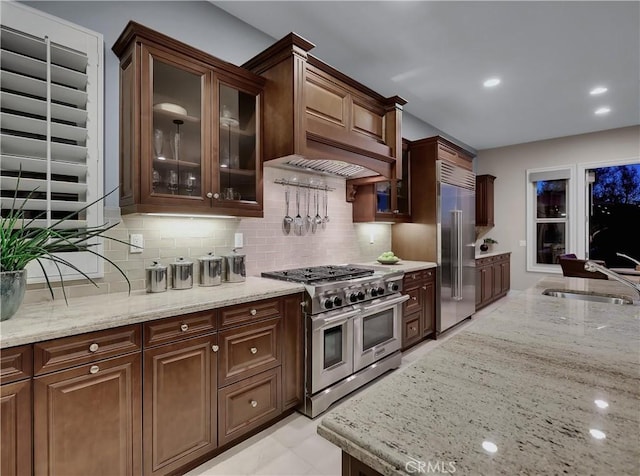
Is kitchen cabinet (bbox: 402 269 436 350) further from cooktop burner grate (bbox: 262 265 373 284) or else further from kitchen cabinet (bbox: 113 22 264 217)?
kitchen cabinet (bbox: 113 22 264 217)

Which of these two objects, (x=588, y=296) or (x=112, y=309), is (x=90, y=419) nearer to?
(x=112, y=309)

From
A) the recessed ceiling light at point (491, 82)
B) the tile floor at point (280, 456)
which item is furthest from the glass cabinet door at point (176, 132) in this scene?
the recessed ceiling light at point (491, 82)

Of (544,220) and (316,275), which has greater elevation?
(544,220)

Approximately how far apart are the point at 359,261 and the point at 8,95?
322cm

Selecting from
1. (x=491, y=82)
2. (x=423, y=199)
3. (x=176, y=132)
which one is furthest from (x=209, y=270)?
(x=491, y=82)

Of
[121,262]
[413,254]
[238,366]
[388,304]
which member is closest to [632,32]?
[413,254]

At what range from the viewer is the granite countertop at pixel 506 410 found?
524 millimetres

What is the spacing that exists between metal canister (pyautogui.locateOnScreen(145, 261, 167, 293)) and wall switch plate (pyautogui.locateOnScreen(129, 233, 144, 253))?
17 cm

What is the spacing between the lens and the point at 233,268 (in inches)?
94.7

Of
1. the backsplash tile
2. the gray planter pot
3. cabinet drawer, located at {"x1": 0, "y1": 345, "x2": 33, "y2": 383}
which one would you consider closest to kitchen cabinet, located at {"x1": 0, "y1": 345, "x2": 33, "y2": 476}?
cabinet drawer, located at {"x1": 0, "y1": 345, "x2": 33, "y2": 383}

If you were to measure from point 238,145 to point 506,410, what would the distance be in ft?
7.23

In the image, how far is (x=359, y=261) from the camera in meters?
3.86

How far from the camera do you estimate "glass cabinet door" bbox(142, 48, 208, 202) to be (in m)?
1.92

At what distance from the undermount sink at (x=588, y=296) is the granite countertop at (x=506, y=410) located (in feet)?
3.25
